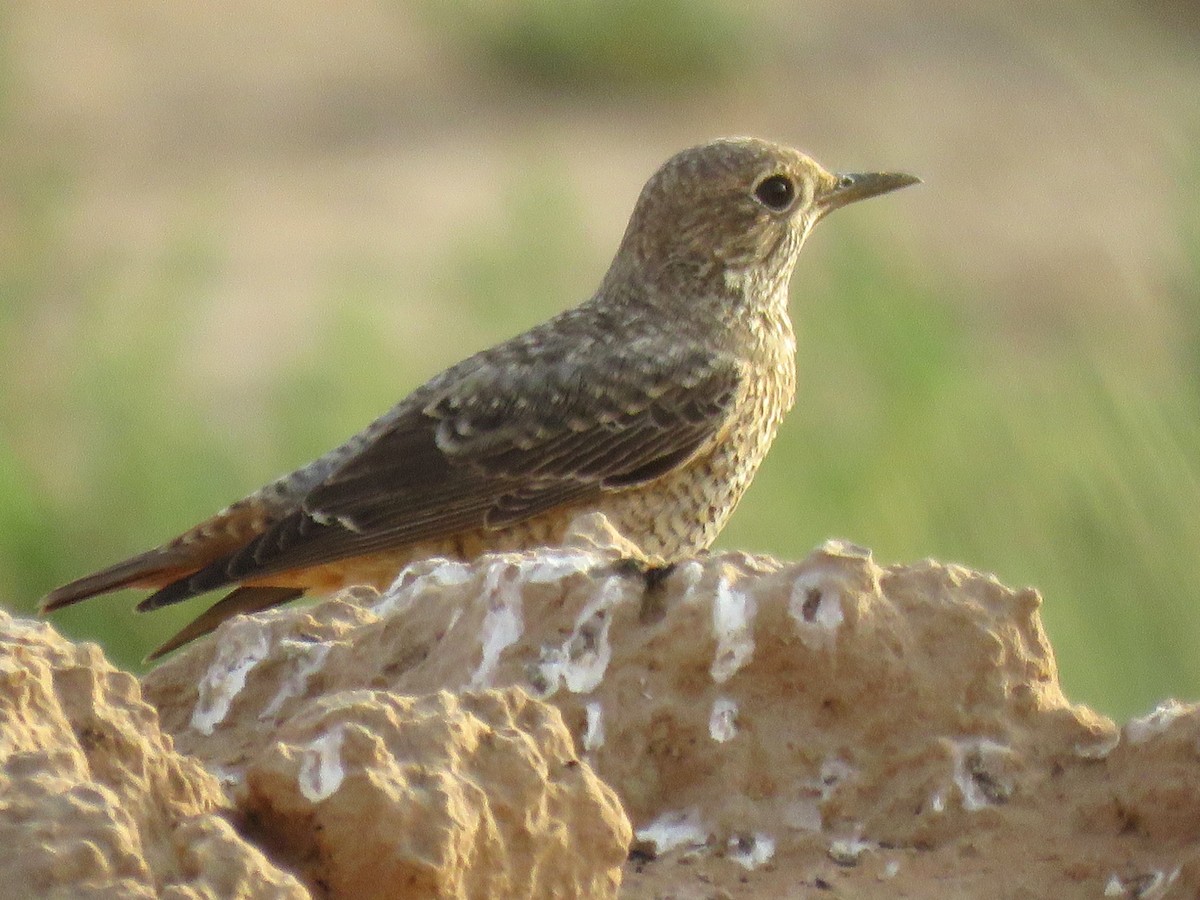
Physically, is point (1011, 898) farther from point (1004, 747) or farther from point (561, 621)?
point (561, 621)

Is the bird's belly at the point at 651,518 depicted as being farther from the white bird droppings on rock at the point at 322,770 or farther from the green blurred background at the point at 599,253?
the white bird droppings on rock at the point at 322,770

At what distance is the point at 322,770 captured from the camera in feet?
8.79

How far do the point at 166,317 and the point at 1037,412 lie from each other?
3443 millimetres

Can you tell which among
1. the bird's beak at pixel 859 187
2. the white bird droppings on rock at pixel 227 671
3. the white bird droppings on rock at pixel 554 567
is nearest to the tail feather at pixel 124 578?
the bird's beak at pixel 859 187

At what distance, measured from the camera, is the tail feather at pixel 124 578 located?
5.94 m

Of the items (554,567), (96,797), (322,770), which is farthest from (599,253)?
(96,797)

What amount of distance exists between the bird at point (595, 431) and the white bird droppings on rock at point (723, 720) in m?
2.70

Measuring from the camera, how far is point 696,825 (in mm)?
3232

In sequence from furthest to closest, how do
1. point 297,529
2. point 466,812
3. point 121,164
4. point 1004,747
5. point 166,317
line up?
point 121,164
point 166,317
point 297,529
point 1004,747
point 466,812

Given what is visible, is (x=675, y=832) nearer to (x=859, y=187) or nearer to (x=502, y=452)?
(x=502, y=452)

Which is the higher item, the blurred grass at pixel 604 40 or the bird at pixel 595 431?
the blurred grass at pixel 604 40

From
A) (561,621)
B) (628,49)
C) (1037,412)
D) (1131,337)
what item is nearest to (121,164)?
(628,49)

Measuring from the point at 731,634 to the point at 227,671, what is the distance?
74 cm

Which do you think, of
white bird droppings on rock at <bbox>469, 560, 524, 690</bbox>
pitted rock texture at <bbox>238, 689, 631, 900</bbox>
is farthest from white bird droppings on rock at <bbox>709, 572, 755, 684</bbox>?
pitted rock texture at <bbox>238, 689, 631, 900</bbox>
